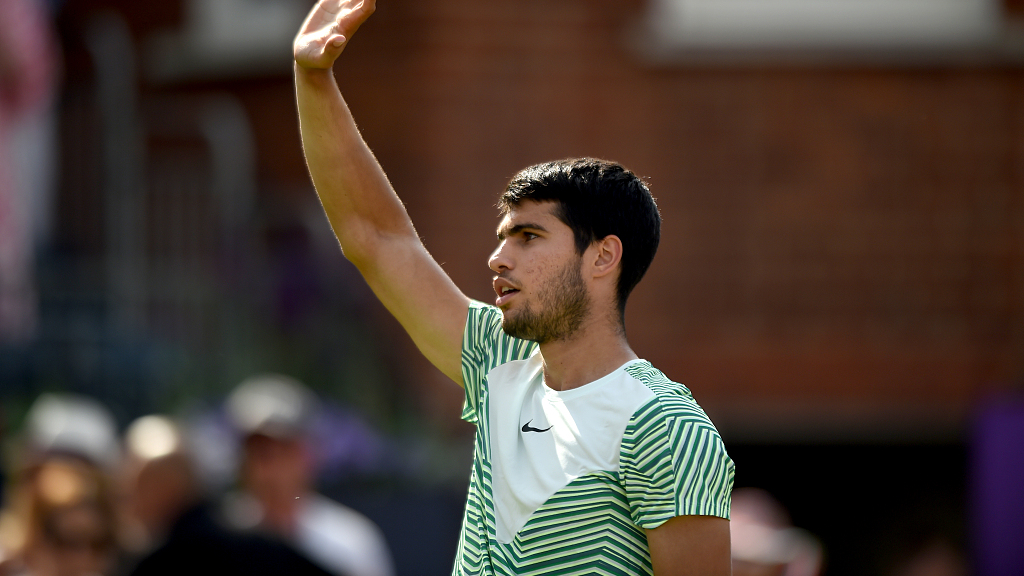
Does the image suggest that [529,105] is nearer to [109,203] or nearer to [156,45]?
[109,203]

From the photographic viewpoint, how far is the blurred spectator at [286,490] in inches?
215

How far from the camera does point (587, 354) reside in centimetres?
245

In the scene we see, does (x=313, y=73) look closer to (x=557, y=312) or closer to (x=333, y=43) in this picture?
(x=333, y=43)

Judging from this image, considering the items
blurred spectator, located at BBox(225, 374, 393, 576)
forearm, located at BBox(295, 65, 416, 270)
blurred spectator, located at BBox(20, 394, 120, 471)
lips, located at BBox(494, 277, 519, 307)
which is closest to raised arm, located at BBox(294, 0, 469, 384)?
forearm, located at BBox(295, 65, 416, 270)

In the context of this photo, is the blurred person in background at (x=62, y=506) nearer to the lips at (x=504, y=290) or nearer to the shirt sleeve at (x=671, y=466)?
the lips at (x=504, y=290)

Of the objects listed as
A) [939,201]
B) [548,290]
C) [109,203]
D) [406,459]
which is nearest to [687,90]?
[939,201]

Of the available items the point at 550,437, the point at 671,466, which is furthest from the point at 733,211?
the point at 671,466

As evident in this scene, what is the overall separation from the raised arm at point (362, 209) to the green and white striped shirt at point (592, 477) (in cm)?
32

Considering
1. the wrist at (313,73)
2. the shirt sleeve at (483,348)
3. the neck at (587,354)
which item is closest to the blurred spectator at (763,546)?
the shirt sleeve at (483,348)

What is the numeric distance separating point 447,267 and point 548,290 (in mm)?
4925

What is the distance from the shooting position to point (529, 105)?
24.2 feet

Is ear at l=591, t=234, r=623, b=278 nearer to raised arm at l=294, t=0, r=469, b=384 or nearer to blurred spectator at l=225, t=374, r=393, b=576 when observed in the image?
raised arm at l=294, t=0, r=469, b=384

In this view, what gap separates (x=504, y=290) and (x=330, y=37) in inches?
27.6

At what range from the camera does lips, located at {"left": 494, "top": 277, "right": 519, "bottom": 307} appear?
2.44 m
